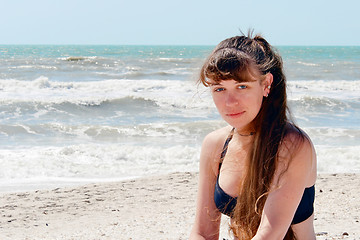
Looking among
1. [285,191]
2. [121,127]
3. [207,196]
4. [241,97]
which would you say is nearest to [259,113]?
[241,97]

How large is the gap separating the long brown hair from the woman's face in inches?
1.2

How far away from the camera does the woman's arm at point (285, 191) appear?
1.62m

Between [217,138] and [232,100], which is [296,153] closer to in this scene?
[232,100]

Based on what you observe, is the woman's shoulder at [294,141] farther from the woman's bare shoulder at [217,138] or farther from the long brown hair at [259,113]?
the woman's bare shoulder at [217,138]

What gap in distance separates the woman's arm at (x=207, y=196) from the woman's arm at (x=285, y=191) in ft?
1.20

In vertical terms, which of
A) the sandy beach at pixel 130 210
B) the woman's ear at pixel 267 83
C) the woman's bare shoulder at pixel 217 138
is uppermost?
the woman's ear at pixel 267 83

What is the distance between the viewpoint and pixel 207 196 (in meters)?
1.99

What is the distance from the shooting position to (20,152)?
850 centimetres

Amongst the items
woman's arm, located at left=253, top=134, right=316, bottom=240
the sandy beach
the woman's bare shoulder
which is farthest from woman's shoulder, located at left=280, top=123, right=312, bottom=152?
the sandy beach

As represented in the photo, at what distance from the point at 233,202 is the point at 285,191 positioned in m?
0.29

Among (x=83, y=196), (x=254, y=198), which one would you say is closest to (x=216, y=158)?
(x=254, y=198)

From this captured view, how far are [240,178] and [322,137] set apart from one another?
8.71 meters

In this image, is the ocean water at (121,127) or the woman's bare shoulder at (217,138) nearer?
the woman's bare shoulder at (217,138)

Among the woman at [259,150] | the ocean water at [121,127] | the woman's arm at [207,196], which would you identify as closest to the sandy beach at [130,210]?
the ocean water at [121,127]
